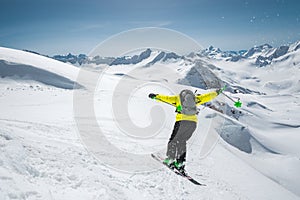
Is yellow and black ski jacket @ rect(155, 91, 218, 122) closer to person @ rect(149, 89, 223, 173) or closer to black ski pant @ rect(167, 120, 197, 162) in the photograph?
person @ rect(149, 89, 223, 173)

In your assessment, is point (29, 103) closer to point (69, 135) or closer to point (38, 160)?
point (69, 135)

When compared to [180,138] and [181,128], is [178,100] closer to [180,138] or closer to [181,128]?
[181,128]

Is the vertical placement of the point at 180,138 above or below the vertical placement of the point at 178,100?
below

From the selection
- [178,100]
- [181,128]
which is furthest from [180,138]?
[178,100]

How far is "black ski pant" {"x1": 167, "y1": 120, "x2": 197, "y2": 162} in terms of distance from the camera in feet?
27.1

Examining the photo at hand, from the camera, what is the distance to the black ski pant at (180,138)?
325 inches

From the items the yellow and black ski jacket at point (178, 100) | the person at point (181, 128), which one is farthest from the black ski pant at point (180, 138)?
the yellow and black ski jacket at point (178, 100)

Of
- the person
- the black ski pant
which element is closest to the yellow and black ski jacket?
the person

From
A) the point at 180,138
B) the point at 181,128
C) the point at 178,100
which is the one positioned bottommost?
the point at 180,138

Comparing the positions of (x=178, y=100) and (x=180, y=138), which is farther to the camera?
Result: (x=178, y=100)

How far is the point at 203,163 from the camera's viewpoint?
11031mm

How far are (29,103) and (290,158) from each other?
44.8 metres

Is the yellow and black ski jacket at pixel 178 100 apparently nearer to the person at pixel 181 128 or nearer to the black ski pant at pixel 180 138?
the person at pixel 181 128

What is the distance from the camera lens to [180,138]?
27.3 feet
